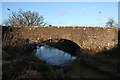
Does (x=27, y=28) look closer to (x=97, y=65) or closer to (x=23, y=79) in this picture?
(x=23, y=79)

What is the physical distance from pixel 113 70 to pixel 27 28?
7446 mm

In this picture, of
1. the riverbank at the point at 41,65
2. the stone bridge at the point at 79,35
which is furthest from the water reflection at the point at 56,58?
the stone bridge at the point at 79,35

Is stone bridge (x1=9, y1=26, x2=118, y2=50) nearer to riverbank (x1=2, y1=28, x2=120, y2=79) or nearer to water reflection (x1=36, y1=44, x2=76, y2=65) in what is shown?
riverbank (x1=2, y1=28, x2=120, y2=79)

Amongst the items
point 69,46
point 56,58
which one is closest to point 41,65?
point 56,58

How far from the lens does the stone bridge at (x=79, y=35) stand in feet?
24.8

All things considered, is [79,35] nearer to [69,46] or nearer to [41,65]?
[69,46]

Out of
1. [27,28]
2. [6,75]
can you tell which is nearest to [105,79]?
[6,75]

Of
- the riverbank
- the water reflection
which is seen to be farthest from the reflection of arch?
the riverbank

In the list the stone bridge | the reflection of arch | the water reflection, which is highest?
the stone bridge

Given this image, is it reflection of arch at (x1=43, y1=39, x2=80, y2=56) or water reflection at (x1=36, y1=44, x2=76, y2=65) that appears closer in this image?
water reflection at (x1=36, y1=44, x2=76, y2=65)

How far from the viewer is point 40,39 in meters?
7.62

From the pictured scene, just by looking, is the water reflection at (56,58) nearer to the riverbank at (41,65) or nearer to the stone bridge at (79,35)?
the riverbank at (41,65)

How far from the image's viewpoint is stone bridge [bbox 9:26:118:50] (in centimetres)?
757

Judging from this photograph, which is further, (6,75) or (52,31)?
(52,31)
